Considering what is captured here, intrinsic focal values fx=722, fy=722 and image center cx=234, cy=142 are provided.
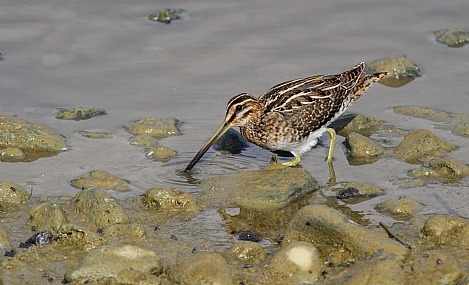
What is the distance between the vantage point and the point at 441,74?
1075 centimetres

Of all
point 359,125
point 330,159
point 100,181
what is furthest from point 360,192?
point 100,181

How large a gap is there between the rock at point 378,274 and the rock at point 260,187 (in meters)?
2.00

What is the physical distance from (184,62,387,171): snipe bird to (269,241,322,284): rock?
9.07 feet

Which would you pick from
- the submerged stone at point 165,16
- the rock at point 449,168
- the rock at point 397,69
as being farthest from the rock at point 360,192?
the submerged stone at point 165,16

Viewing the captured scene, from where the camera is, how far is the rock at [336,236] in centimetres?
557

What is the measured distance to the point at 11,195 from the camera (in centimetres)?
685

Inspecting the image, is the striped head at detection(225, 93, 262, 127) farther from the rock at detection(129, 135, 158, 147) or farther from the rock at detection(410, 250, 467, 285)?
the rock at detection(410, 250, 467, 285)

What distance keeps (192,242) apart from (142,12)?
7588 millimetres

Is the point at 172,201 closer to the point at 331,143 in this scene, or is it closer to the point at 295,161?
the point at 295,161

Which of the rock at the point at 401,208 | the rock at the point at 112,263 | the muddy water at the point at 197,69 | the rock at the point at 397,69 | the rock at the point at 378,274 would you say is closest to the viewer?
the rock at the point at 378,274

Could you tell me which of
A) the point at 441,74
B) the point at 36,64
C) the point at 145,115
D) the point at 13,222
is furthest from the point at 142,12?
the point at 13,222

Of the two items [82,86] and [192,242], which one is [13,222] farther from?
[82,86]

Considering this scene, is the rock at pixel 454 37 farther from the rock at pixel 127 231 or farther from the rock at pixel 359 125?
the rock at pixel 127 231

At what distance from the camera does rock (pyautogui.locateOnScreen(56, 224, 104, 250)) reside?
593 cm
